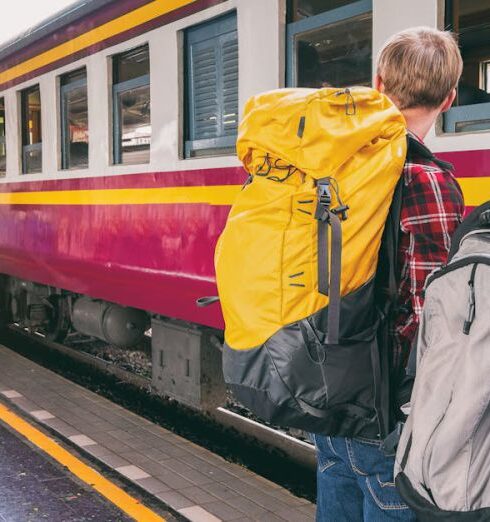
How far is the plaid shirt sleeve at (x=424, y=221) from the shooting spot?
5.98 ft

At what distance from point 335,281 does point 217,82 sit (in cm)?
331

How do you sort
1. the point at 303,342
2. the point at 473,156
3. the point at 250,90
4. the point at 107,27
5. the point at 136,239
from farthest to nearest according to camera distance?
the point at 107,27, the point at 136,239, the point at 250,90, the point at 473,156, the point at 303,342

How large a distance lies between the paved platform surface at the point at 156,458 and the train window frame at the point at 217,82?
182 centimetres

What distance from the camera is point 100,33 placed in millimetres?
6078

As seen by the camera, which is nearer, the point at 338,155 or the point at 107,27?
the point at 338,155

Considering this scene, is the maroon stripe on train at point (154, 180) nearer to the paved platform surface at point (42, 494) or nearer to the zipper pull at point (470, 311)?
the paved platform surface at point (42, 494)

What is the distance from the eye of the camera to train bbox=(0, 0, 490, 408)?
3.73m

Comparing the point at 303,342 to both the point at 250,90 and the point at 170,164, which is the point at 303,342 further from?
the point at 170,164

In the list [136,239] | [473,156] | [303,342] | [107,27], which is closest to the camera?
[303,342]

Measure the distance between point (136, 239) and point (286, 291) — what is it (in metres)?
3.82

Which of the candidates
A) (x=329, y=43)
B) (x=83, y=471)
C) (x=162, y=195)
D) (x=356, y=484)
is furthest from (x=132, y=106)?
(x=356, y=484)

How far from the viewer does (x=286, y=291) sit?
1.85 metres

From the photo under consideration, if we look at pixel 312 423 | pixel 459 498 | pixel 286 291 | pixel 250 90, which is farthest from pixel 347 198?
pixel 250 90

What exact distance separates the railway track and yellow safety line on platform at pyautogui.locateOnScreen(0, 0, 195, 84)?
108 inches
